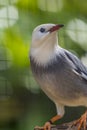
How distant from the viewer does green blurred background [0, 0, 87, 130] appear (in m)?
1.75

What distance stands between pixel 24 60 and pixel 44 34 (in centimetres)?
73

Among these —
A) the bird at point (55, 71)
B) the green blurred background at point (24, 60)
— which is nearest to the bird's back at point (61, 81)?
the bird at point (55, 71)

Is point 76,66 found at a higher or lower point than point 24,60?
higher

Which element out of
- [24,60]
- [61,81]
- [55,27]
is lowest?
[24,60]

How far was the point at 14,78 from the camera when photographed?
5.80ft

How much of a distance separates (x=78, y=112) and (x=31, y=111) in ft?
0.54

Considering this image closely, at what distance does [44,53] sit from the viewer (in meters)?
1.01

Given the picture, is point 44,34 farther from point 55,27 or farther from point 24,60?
point 24,60

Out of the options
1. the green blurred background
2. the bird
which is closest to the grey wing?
the bird

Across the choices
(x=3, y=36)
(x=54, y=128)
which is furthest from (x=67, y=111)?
(x=54, y=128)

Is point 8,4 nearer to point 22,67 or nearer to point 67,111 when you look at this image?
point 22,67

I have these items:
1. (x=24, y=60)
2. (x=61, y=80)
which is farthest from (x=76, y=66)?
(x=24, y=60)

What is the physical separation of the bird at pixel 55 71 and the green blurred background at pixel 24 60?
683 millimetres

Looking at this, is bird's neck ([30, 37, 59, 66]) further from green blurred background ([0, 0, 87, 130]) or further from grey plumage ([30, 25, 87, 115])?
green blurred background ([0, 0, 87, 130])
